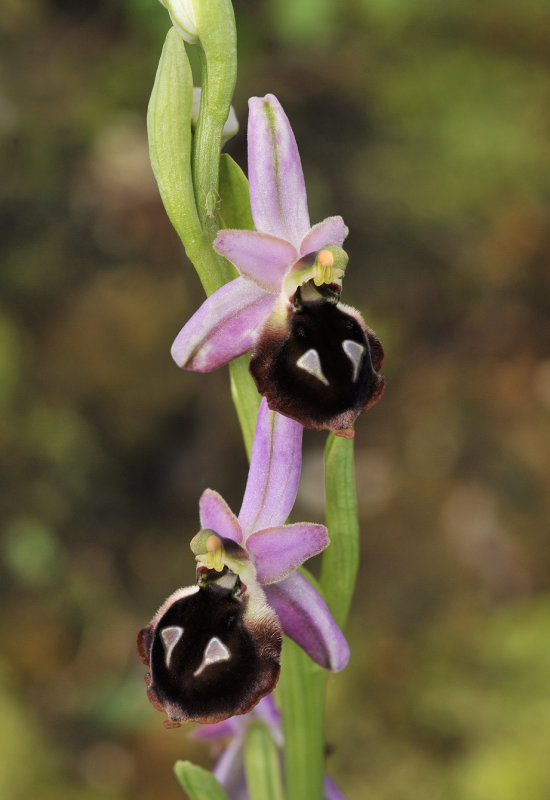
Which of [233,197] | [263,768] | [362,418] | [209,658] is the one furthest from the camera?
[362,418]

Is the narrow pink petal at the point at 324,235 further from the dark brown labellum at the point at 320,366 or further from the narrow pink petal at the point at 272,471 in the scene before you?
the narrow pink petal at the point at 272,471

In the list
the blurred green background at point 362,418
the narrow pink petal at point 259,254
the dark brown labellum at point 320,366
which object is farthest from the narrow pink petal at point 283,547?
the blurred green background at point 362,418

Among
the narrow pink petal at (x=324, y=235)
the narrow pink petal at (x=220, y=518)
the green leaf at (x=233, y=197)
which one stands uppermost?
the green leaf at (x=233, y=197)

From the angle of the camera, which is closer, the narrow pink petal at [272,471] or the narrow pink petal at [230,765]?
the narrow pink petal at [272,471]

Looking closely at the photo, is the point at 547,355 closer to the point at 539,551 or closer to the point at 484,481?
the point at 484,481

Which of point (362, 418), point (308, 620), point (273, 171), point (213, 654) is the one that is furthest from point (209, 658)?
point (362, 418)

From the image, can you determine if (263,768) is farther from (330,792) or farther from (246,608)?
(246,608)

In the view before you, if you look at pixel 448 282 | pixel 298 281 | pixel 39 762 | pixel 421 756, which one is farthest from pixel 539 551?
pixel 298 281
